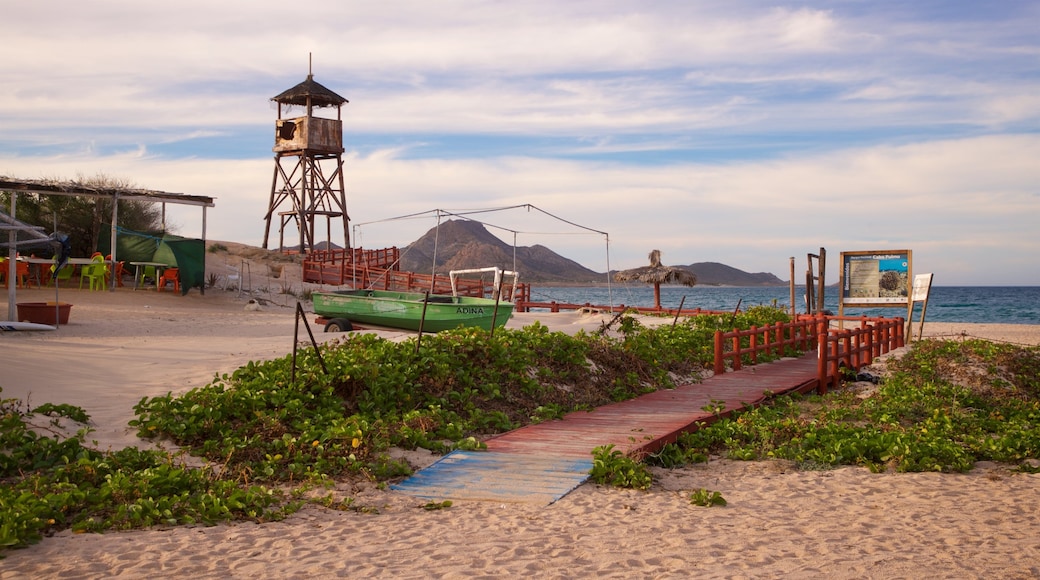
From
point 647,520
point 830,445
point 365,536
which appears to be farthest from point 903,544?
point 365,536

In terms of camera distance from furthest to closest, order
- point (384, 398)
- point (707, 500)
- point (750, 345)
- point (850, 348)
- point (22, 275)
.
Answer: point (22, 275), point (850, 348), point (750, 345), point (384, 398), point (707, 500)

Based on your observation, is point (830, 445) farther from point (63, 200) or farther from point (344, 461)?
point (63, 200)

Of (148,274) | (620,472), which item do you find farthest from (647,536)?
(148,274)

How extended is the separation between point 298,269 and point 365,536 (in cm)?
3907

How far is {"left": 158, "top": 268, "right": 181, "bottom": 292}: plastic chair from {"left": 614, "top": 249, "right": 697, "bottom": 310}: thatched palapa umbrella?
16204 millimetres

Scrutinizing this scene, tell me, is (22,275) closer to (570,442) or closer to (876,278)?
(570,442)

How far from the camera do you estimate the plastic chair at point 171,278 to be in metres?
28.5

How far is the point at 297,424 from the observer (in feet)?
28.2

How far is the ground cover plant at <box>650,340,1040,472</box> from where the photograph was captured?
8.38m

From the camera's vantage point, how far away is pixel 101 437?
836 cm

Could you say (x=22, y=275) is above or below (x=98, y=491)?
above

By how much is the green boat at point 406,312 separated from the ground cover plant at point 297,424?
6.69 meters

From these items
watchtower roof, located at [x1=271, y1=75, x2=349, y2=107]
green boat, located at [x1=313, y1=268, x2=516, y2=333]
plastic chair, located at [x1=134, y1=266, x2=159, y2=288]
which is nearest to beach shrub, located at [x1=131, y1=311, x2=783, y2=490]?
green boat, located at [x1=313, y1=268, x2=516, y2=333]

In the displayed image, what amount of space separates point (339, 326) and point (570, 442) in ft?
43.2
